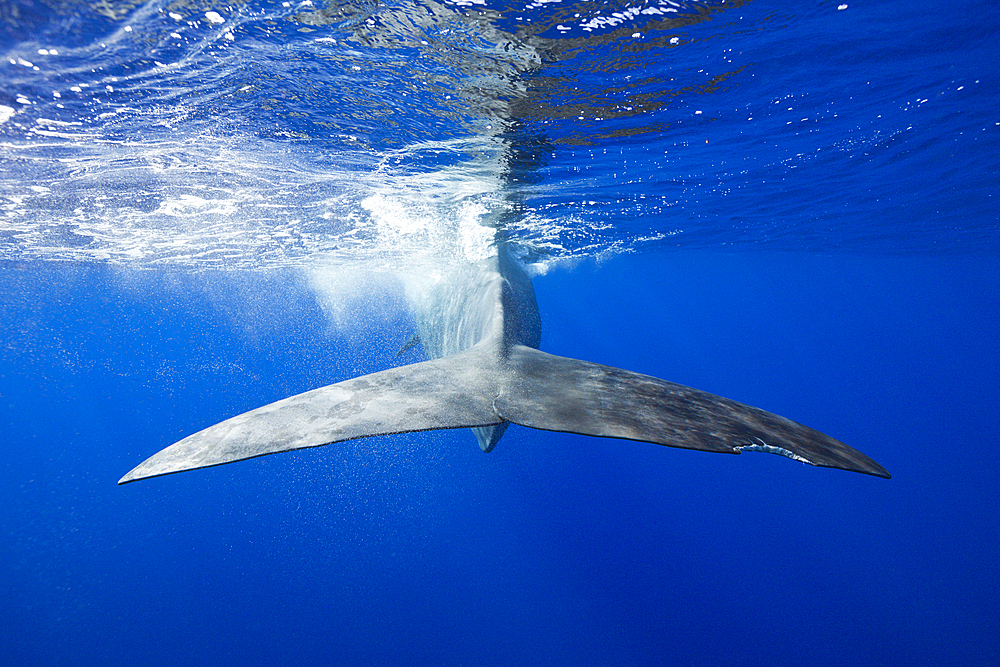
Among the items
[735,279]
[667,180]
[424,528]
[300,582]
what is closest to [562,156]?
[667,180]

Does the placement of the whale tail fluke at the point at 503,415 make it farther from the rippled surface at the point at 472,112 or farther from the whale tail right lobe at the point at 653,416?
the rippled surface at the point at 472,112

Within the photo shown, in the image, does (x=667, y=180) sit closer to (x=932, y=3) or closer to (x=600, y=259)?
(x=932, y=3)

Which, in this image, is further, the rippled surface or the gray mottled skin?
the rippled surface

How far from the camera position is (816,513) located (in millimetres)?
34219

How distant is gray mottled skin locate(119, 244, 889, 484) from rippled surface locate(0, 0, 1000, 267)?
450cm

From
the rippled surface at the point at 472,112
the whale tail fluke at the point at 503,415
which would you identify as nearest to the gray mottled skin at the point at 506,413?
the whale tail fluke at the point at 503,415

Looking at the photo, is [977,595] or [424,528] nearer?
[977,595]

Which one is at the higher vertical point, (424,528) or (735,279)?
(735,279)

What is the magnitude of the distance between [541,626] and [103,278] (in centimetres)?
3843

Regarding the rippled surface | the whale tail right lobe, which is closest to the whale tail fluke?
the whale tail right lobe

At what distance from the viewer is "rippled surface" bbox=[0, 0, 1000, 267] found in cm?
552

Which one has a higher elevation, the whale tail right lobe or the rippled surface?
the rippled surface

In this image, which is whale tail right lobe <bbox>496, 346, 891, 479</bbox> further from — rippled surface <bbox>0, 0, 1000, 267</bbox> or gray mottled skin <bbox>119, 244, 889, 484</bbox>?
rippled surface <bbox>0, 0, 1000, 267</bbox>

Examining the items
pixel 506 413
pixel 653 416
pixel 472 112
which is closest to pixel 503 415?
pixel 506 413
